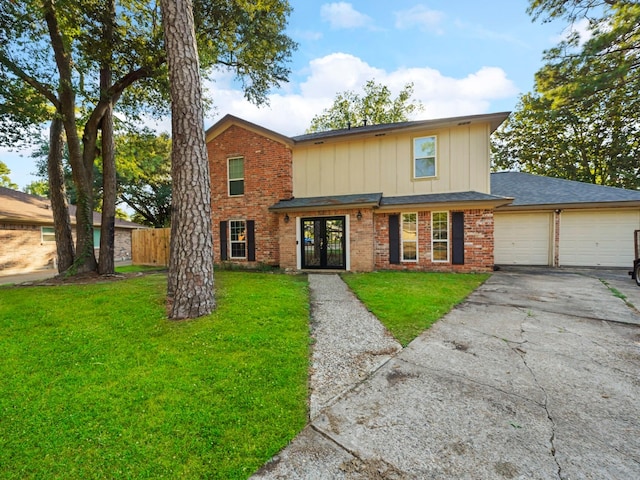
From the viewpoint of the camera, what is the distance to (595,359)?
312 centimetres

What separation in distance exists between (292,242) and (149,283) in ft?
15.7

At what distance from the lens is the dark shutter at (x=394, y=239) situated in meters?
9.63

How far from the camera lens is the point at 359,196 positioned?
1004cm

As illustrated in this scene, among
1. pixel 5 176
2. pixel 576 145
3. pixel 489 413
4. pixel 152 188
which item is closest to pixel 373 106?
pixel 576 145

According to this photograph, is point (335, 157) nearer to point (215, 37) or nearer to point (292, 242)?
point (292, 242)

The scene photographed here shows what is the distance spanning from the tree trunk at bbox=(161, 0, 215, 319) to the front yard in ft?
1.54

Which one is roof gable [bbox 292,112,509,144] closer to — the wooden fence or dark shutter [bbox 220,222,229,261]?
dark shutter [bbox 220,222,229,261]

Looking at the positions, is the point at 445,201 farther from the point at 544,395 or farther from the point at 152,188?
the point at 152,188

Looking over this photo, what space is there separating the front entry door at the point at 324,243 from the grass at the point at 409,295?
1081mm

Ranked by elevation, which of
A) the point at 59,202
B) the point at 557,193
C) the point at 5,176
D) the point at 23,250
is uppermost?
the point at 5,176

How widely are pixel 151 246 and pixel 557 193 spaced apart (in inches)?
732

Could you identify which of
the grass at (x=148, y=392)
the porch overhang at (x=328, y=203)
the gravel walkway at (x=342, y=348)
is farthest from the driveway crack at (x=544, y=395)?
the porch overhang at (x=328, y=203)

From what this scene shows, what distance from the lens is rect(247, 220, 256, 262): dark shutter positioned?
1128 centimetres

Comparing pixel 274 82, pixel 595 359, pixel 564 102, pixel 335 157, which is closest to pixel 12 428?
pixel 595 359
